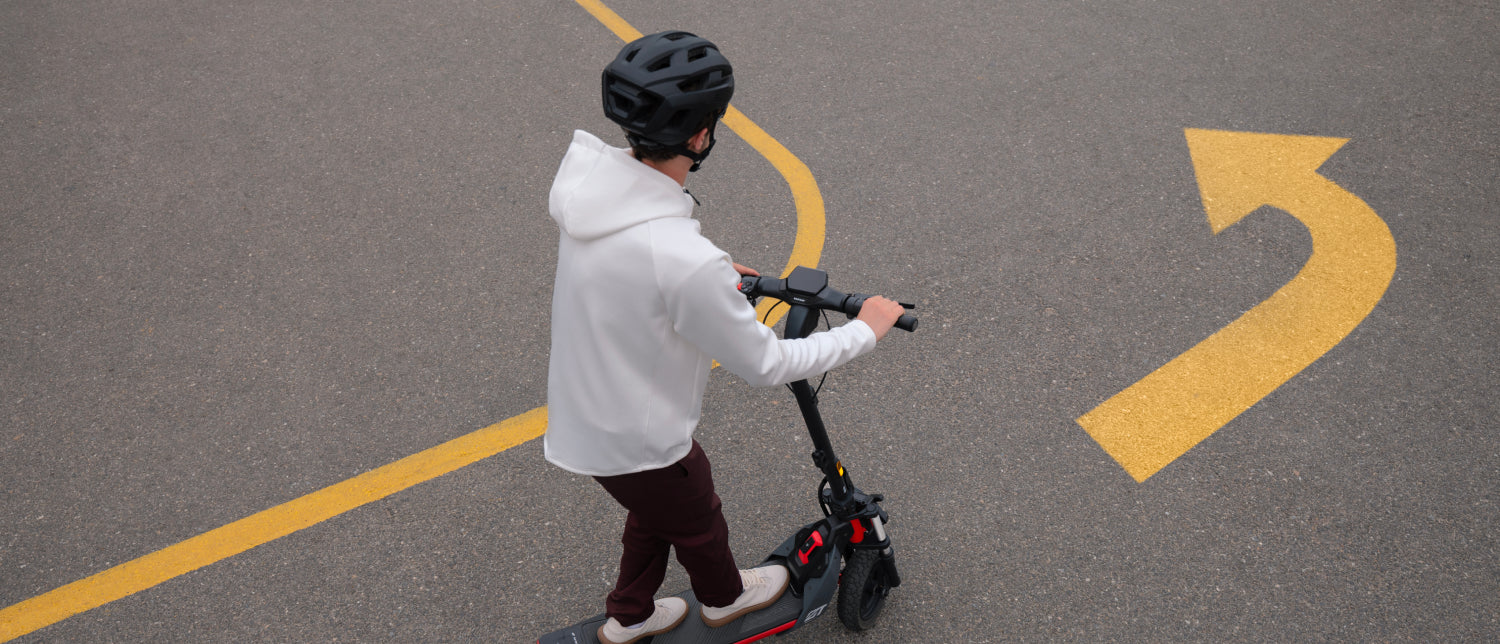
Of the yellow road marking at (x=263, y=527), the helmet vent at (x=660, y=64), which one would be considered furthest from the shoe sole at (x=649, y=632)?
the helmet vent at (x=660, y=64)

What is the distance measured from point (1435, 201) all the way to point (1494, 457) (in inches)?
69.8

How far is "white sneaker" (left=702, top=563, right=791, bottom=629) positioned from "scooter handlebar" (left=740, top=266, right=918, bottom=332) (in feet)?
3.69

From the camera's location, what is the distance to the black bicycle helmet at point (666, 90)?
2139 mm

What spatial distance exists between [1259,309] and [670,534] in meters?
3.22

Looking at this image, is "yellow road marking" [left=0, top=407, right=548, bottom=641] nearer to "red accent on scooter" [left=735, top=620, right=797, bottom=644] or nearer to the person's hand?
"red accent on scooter" [left=735, top=620, right=797, bottom=644]

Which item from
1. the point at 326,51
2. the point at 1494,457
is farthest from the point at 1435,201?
the point at 326,51

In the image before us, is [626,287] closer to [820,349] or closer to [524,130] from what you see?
[820,349]

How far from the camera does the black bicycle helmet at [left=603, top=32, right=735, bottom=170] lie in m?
2.14

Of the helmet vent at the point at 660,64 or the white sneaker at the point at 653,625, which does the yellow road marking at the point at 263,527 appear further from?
the helmet vent at the point at 660,64

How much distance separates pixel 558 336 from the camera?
231 centimetres

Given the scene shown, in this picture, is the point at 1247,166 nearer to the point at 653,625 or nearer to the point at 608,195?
the point at 653,625

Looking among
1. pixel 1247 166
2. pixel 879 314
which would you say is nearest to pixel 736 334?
pixel 879 314

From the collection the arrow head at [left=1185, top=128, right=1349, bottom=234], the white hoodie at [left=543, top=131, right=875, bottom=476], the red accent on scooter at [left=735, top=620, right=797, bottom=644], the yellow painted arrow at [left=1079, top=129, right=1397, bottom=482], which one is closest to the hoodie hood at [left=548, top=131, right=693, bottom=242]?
the white hoodie at [left=543, top=131, right=875, bottom=476]

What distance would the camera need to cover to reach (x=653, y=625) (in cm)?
312
